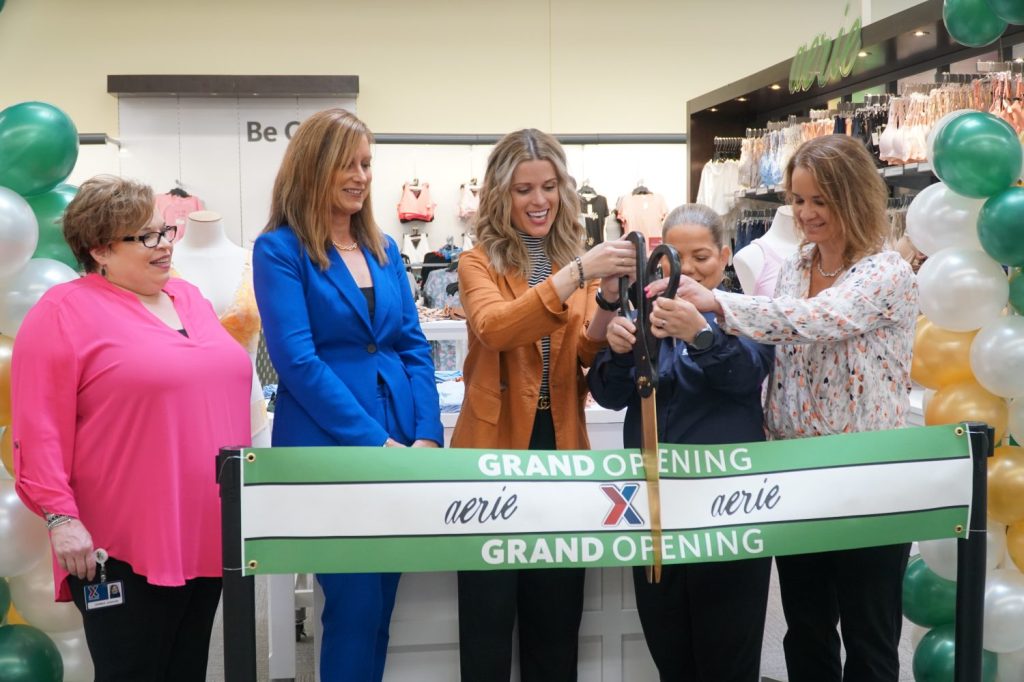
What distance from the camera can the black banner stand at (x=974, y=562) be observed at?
6.31 feet

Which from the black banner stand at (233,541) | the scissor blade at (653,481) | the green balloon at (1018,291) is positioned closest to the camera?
the black banner stand at (233,541)

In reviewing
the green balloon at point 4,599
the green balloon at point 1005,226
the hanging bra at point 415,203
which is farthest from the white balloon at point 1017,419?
the hanging bra at point 415,203

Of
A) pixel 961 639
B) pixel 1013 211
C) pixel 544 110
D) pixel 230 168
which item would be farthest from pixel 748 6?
pixel 961 639

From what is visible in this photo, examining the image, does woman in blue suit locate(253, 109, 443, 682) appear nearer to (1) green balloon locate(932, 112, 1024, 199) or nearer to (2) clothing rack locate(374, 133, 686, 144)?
(1) green balloon locate(932, 112, 1024, 199)

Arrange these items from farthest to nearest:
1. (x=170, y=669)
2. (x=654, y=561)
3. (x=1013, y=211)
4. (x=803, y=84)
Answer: (x=803, y=84) < (x=1013, y=211) < (x=170, y=669) < (x=654, y=561)

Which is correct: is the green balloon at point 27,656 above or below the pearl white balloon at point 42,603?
below

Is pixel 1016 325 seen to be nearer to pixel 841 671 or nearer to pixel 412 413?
pixel 841 671

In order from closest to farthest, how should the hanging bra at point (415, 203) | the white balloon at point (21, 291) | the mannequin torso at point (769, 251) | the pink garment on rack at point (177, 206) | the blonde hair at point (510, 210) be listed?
the blonde hair at point (510, 210), the white balloon at point (21, 291), the mannequin torso at point (769, 251), the pink garment on rack at point (177, 206), the hanging bra at point (415, 203)

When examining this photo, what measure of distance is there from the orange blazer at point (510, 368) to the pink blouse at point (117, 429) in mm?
570

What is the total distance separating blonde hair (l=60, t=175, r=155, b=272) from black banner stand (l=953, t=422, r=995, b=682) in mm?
1765

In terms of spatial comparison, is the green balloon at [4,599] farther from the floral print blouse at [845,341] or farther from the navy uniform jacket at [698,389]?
the floral print blouse at [845,341]

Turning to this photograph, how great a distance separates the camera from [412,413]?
2.28m

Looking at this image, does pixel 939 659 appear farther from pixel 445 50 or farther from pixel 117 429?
pixel 445 50

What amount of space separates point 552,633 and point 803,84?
5028 millimetres
